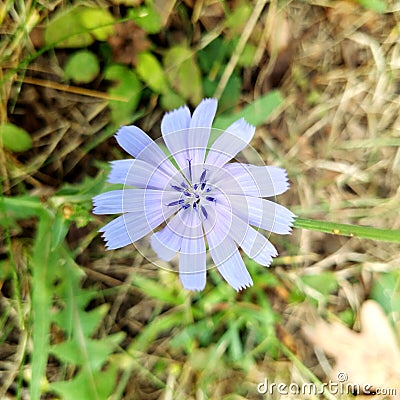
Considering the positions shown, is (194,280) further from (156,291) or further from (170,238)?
(156,291)

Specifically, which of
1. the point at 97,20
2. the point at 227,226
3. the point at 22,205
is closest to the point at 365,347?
the point at 227,226

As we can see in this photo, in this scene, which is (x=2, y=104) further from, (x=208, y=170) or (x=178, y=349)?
(x=178, y=349)

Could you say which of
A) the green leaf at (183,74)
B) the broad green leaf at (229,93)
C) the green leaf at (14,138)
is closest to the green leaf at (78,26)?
the green leaf at (183,74)

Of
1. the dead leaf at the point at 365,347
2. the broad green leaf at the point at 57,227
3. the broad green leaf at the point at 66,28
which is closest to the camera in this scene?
the broad green leaf at the point at 57,227

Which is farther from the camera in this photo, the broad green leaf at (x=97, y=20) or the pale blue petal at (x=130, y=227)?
the broad green leaf at (x=97, y=20)

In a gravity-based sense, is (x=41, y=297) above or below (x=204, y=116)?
below

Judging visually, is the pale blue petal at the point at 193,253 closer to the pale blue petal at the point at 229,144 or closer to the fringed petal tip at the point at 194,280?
the fringed petal tip at the point at 194,280

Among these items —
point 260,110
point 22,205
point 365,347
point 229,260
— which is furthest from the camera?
point 365,347
